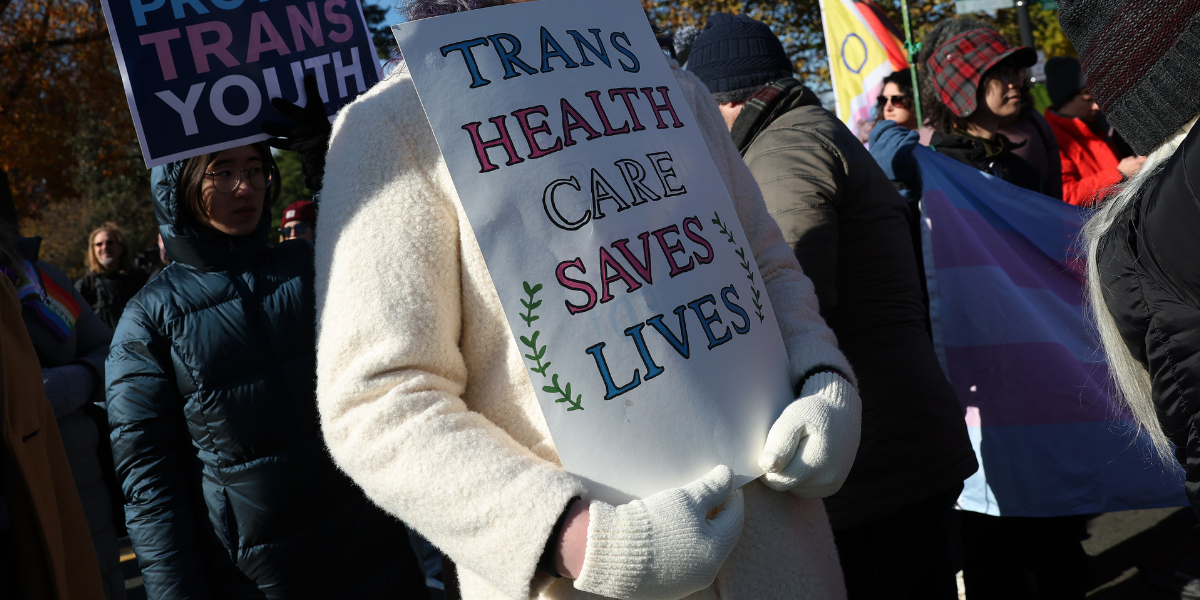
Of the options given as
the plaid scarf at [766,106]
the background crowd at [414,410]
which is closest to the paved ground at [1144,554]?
the background crowd at [414,410]

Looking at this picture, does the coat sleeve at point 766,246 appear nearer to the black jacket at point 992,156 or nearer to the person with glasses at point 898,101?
the black jacket at point 992,156

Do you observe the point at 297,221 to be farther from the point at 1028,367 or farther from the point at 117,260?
the point at 1028,367

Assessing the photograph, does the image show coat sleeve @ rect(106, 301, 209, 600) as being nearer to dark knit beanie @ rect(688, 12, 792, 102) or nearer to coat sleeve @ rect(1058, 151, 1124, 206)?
dark knit beanie @ rect(688, 12, 792, 102)

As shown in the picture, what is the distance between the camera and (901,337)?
232 centimetres

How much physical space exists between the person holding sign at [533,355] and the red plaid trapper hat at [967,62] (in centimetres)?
264

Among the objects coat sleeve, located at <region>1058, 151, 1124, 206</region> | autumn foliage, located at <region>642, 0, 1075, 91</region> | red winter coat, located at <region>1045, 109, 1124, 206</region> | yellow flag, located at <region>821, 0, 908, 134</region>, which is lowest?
coat sleeve, located at <region>1058, 151, 1124, 206</region>

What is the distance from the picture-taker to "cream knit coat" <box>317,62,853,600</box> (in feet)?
3.76

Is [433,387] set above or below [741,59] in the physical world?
below

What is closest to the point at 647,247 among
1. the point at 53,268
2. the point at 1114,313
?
the point at 1114,313

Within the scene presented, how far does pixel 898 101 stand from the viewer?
443 centimetres

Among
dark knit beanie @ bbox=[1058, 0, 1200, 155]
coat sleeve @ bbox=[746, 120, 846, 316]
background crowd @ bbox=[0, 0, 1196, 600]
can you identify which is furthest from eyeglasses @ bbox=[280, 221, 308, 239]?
dark knit beanie @ bbox=[1058, 0, 1200, 155]

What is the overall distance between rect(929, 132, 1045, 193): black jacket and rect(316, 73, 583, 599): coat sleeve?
2936 mm

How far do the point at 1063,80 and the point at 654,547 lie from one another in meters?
6.26

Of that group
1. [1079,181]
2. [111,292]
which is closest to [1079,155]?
[1079,181]
